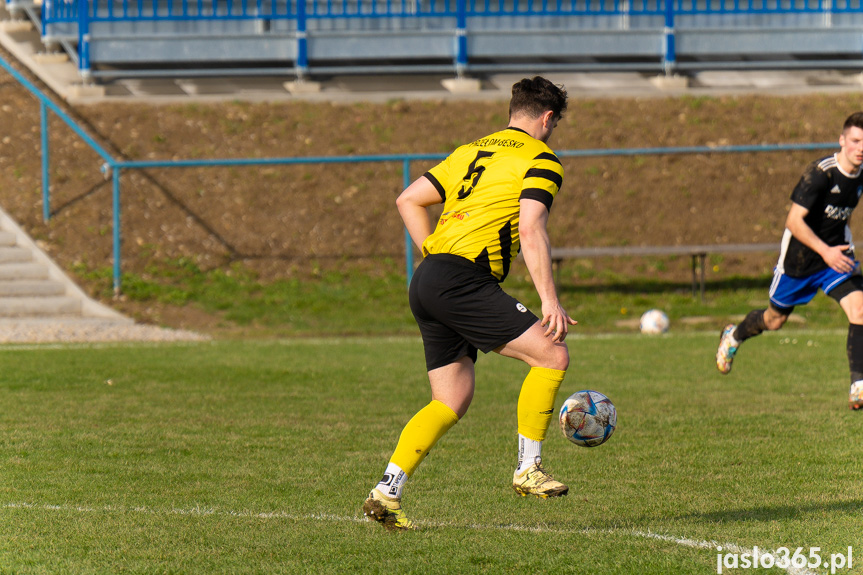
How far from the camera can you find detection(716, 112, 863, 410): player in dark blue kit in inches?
303

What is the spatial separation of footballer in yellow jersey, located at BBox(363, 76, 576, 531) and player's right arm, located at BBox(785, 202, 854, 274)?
3709mm

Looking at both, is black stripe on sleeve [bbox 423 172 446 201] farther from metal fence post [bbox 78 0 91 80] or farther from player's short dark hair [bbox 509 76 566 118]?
metal fence post [bbox 78 0 91 80]

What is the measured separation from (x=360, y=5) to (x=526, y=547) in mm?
17808

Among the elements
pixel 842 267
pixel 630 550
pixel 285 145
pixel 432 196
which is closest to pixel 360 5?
pixel 285 145

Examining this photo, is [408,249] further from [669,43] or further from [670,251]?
[669,43]

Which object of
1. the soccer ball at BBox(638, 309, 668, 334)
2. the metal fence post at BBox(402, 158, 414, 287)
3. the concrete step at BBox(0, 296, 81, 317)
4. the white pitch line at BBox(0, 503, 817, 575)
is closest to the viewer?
the white pitch line at BBox(0, 503, 817, 575)

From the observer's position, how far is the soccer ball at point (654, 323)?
14141 mm

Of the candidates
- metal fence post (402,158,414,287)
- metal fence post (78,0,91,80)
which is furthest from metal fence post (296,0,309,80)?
metal fence post (402,158,414,287)

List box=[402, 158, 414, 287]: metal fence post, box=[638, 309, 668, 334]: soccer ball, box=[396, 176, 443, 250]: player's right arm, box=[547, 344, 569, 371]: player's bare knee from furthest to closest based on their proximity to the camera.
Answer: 1. box=[402, 158, 414, 287]: metal fence post
2. box=[638, 309, 668, 334]: soccer ball
3. box=[396, 176, 443, 250]: player's right arm
4. box=[547, 344, 569, 371]: player's bare knee

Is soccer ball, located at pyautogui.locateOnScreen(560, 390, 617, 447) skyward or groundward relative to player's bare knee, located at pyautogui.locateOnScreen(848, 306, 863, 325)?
skyward

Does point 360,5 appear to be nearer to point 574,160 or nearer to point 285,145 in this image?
point 285,145

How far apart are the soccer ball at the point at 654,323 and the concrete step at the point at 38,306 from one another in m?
8.46

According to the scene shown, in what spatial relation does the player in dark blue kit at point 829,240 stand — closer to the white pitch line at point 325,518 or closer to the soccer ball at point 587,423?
the soccer ball at point 587,423

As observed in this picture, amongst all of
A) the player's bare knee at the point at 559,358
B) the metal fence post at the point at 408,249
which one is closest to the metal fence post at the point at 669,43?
the metal fence post at the point at 408,249
